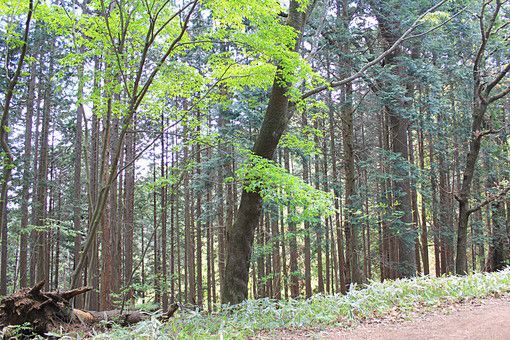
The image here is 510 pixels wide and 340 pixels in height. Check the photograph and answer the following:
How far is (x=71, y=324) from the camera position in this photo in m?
5.20

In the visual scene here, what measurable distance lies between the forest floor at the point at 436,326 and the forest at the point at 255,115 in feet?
5.08

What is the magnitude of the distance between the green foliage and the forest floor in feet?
7.40

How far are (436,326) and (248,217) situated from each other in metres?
4.46

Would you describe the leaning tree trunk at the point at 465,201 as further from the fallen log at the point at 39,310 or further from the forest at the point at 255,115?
the fallen log at the point at 39,310

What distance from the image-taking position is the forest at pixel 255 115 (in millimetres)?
5777

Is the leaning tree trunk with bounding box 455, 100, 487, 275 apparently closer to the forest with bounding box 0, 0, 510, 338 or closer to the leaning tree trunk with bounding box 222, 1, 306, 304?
the forest with bounding box 0, 0, 510, 338

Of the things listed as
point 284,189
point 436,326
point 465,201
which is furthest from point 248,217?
point 465,201

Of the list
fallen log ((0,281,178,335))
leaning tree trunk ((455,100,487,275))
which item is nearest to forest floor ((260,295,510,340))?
fallen log ((0,281,178,335))

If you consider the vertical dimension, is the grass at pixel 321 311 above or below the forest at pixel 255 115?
below

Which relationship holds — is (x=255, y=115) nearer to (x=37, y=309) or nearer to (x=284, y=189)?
(x=284, y=189)

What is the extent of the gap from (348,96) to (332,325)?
874 centimetres

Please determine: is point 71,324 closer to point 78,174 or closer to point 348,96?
point 348,96

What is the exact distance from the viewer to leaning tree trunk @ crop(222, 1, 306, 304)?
25.8 ft

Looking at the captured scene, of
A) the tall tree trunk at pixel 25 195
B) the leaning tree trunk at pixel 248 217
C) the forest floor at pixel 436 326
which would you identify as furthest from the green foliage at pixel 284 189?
the tall tree trunk at pixel 25 195
